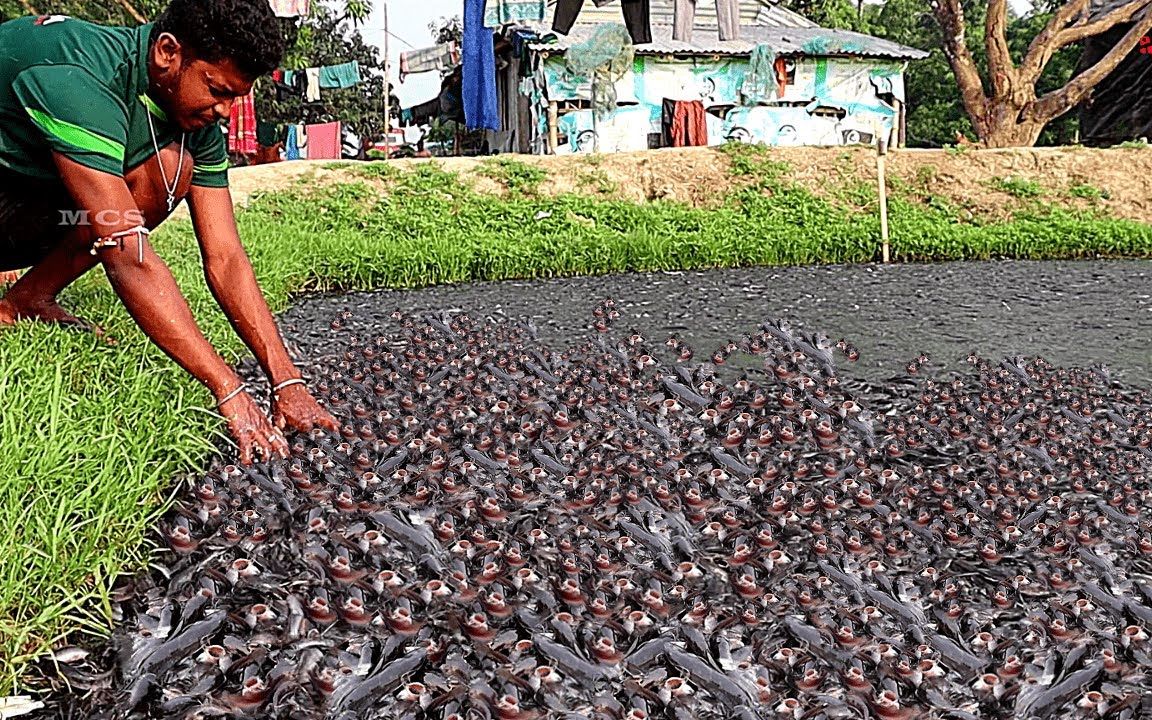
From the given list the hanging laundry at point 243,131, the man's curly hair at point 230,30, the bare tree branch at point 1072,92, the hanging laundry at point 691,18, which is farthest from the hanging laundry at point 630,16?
the man's curly hair at point 230,30

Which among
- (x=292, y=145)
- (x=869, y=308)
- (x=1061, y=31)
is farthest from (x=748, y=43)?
(x=869, y=308)

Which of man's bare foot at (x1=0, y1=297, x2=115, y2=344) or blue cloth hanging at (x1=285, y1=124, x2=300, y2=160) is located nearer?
man's bare foot at (x1=0, y1=297, x2=115, y2=344)

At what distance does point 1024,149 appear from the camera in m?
11.7

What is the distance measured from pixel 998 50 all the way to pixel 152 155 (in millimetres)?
13819

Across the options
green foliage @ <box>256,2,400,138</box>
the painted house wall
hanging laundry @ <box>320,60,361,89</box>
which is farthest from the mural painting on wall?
green foliage @ <box>256,2,400,138</box>

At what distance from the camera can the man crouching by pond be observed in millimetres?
2475

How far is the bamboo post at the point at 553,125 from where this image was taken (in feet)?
47.6

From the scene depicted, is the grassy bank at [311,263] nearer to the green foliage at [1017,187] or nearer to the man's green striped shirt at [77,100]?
the green foliage at [1017,187]

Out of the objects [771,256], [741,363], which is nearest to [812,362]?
[741,363]

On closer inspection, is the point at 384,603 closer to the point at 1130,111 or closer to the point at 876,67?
the point at 876,67

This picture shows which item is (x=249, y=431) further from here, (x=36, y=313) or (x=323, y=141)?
(x=323, y=141)

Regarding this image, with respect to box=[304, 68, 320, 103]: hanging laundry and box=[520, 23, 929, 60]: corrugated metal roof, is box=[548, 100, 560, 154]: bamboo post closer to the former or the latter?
box=[520, 23, 929, 60]: corrugated metal roof

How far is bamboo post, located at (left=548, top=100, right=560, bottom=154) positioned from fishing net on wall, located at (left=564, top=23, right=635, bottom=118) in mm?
573

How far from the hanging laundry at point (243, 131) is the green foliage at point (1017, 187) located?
10.9 meters
